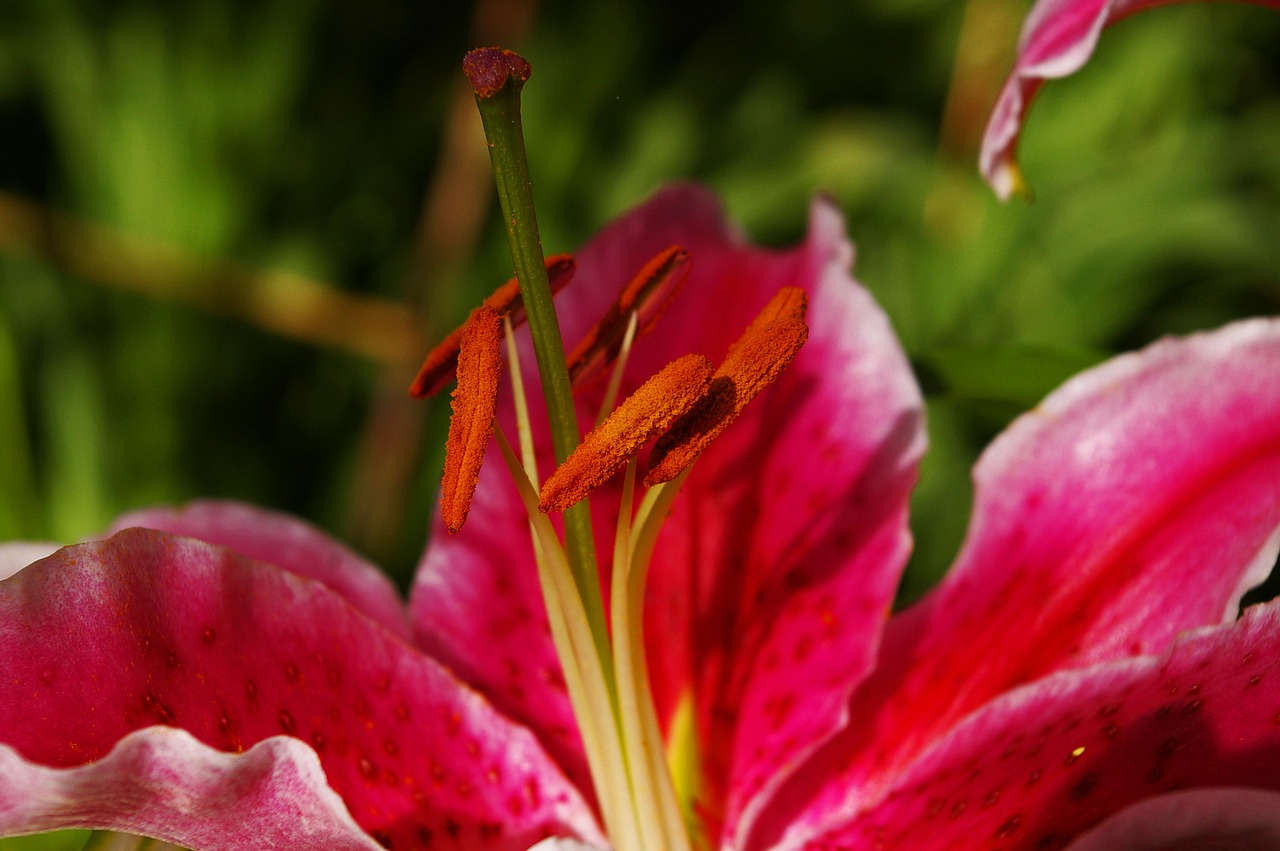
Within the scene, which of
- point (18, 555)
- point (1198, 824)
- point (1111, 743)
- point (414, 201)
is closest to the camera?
point (1198, 824)

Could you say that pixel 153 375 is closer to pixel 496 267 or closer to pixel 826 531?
pixel 496 267

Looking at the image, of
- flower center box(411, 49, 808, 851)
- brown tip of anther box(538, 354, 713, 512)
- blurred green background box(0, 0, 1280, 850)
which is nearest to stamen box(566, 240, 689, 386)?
flower center box(411, 49, 808, 851)

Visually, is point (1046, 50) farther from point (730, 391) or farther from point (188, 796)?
point (188, 796)

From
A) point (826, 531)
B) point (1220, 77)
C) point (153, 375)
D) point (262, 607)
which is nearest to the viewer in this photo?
point (262, 607)

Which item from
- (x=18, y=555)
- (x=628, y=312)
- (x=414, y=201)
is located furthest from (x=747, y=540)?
(x=414, y=201)

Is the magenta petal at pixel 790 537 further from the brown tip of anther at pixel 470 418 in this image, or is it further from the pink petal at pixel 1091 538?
the brown tip of anther at pixel 470 418

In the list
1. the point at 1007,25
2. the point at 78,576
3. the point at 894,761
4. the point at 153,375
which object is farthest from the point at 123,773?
the point at 1007,25
